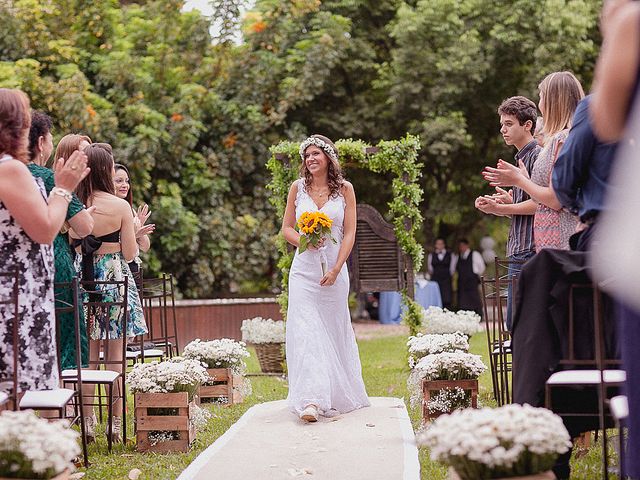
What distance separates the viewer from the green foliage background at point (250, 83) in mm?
18109

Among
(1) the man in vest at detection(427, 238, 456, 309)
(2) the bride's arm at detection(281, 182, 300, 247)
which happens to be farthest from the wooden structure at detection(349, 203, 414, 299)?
(1) the man in vest at detection(427, 238, 456, 309)

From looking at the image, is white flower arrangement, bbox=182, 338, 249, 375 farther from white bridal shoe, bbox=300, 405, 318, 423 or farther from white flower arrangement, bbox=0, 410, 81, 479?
white flower arrangement, bbox=0, 410, 81, 479

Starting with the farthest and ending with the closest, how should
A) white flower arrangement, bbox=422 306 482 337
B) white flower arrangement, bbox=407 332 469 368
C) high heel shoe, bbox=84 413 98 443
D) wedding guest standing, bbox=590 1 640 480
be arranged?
1. white flower arrangement, bbox=422 306 482 337
2. white flower arrangement, bbox=407 332 469 368
3. high heel shoe, bbox=84 413 98 443
4. wedding guest standing, bbox=590 1 640 480

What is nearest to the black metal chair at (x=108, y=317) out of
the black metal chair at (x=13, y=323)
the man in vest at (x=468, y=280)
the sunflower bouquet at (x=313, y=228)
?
the black metal chair at (x=13, y=323)

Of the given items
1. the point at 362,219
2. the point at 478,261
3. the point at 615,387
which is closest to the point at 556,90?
the point at 615,387

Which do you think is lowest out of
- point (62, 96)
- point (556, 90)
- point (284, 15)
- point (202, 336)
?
point (202, 336)

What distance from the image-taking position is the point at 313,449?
22.6ft

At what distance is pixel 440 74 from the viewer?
21109 millimetres

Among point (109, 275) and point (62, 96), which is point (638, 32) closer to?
point (109, 275)

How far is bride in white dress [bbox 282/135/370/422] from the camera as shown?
8.38 m

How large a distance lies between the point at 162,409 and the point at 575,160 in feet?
12.2

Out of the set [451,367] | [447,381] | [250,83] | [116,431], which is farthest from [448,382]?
[250,83]

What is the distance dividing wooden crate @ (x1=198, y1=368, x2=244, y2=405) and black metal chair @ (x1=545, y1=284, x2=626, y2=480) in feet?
15.8

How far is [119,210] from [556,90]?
3.32 meters
